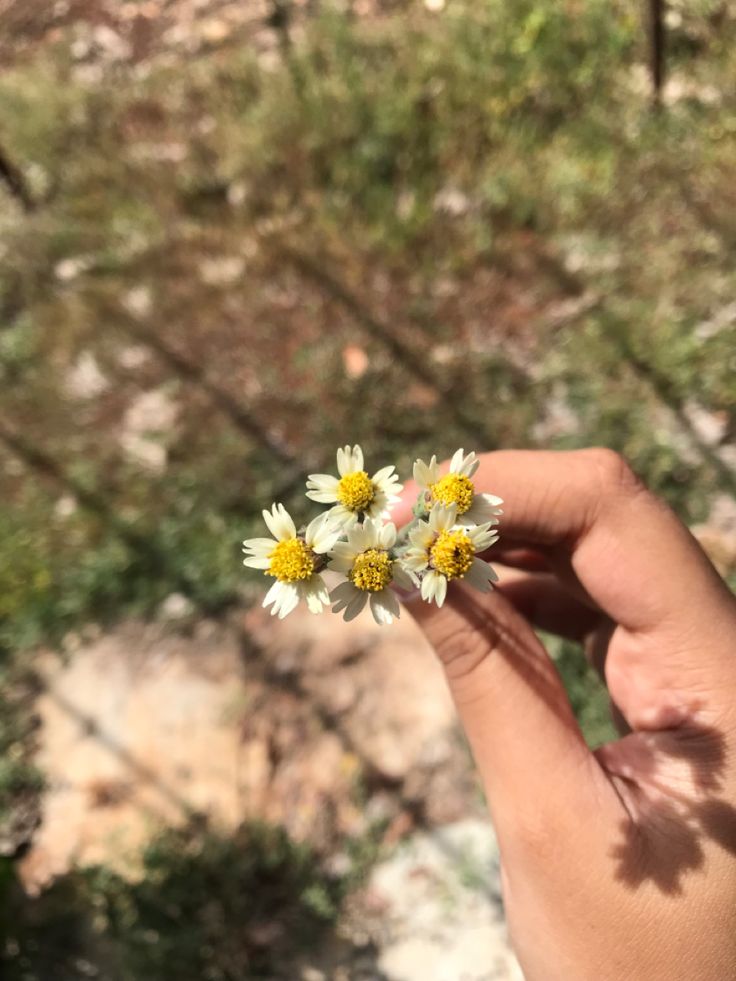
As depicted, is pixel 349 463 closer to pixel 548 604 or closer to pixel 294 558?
pixel 294 558

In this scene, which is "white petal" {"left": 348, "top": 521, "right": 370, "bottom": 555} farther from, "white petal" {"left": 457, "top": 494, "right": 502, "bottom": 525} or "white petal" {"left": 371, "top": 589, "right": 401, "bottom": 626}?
"white petal" {"left": 457, "top": 494, "right": 502, "bottom": 525}

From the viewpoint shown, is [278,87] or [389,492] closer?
[389,492]

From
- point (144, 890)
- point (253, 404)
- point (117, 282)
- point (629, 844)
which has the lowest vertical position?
point (629, 844)

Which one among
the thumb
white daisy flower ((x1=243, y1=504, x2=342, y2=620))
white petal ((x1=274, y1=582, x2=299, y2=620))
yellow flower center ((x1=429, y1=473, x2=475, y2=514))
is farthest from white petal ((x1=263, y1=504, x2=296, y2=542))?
the thumb

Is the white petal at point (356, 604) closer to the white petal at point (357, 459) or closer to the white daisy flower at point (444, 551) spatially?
the white daisy flower at point (444, 551)

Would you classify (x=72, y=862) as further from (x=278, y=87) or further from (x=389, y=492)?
(x=278, y=87)

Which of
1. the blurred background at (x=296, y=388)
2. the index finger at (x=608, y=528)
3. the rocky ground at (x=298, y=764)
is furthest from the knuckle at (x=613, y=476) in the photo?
the rocky ground at (x=298, y=764)

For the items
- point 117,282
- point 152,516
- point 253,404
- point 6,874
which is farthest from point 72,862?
point 117,282
